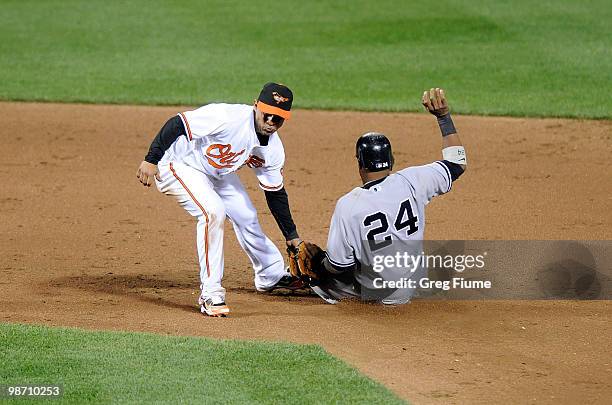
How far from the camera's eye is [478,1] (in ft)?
65.5

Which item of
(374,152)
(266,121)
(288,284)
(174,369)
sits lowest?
(174,369)

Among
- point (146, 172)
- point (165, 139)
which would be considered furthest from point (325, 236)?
point (146, 172)

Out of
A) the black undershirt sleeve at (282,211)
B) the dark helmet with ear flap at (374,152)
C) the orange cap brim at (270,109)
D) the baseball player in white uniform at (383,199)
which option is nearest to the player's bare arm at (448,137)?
the baseball player in white uniform at (383,199)

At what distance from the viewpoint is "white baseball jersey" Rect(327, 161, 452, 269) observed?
708 cm

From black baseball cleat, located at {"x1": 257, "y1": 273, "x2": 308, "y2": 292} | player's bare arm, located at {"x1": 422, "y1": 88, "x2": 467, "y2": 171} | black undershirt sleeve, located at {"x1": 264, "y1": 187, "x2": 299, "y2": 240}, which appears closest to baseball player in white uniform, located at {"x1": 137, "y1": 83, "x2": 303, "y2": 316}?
black undershirt sleeve, located at {"x1": 264, "y1": 187, "x2": 299, "y2": 240}

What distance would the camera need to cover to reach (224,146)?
7.39 m

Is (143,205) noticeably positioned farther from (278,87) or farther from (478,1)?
(478,1)

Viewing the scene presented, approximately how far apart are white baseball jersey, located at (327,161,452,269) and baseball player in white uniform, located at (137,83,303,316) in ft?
2.06

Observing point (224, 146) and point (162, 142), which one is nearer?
point (162, 142)

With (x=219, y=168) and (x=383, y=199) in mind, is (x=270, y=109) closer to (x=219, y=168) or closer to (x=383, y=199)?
(x=219, y=168)

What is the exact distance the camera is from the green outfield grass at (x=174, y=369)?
5719 millimetres

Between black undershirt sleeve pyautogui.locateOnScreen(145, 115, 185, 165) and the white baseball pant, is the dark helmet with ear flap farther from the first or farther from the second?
black undershirt sleeve pyautogui.locateOnScreen(145, 115, 185, 165)

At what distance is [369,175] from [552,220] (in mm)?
3169

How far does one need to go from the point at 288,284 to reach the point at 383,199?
1349 millimetres
